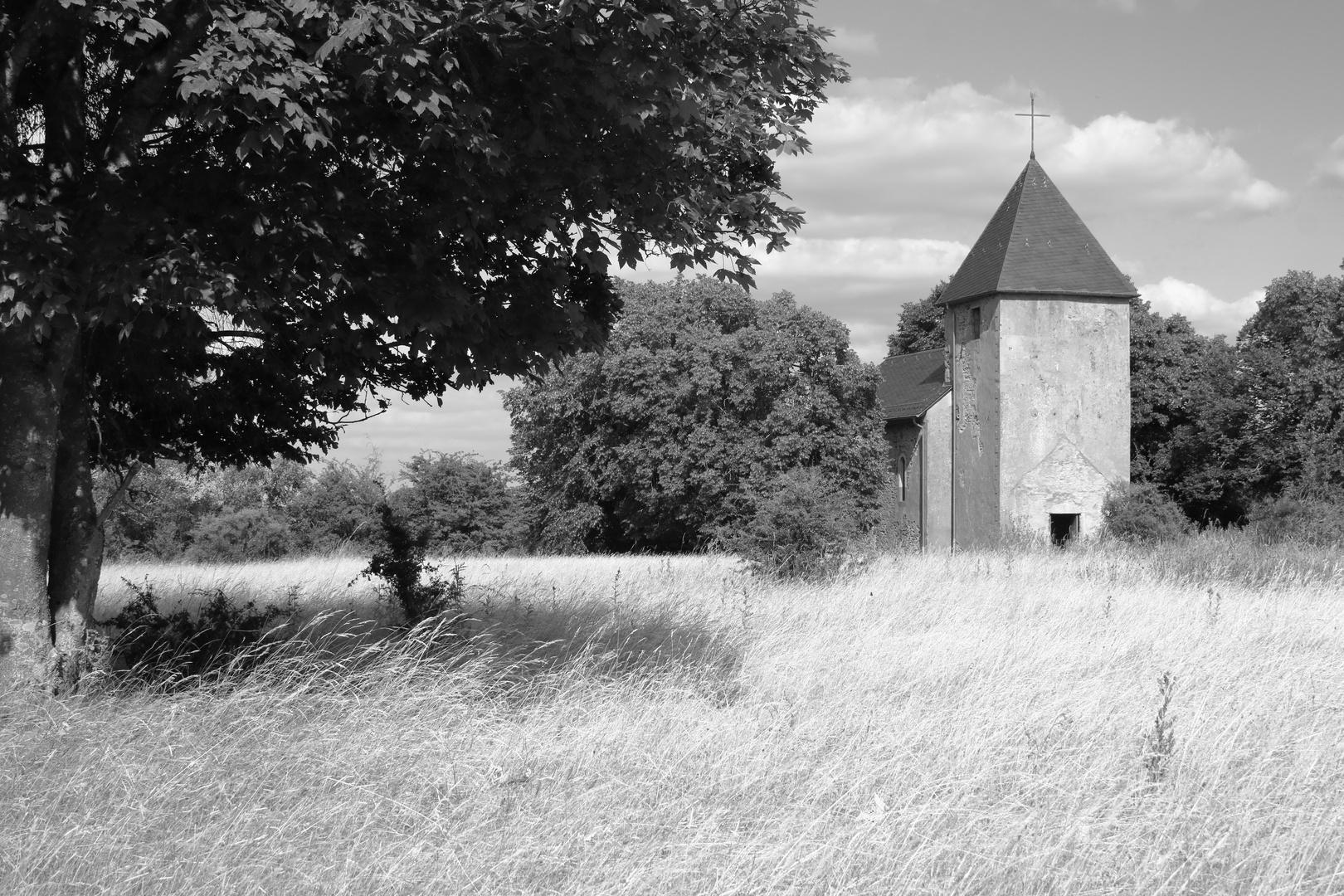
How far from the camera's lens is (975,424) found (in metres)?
40.1

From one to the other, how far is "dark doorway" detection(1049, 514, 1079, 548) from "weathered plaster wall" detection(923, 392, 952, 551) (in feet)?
15.5

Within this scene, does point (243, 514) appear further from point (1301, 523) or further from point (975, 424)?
point (1301, 523)

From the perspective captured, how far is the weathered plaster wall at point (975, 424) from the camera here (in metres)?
38.6

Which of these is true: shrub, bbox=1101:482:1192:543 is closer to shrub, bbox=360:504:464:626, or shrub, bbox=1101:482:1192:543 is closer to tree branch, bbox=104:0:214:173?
shrub, bbox=360:504:464:626

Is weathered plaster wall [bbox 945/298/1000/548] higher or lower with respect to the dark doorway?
higher

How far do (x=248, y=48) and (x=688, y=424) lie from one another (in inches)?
1335

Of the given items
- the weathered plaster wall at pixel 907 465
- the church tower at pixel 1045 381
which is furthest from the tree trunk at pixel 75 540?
the weathered plaster wall at pixel 907 465

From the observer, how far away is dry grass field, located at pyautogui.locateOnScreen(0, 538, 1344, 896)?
14.4ft

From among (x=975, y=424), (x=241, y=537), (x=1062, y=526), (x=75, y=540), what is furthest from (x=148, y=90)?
(x=1062, y=526)

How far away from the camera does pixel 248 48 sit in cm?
527

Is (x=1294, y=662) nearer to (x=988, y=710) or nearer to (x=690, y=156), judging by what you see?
(x=988, y=710)

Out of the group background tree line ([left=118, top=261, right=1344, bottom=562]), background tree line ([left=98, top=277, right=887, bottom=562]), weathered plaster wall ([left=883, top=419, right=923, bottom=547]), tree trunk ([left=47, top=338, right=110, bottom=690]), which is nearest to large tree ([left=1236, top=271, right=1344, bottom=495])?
background tree line ([left=118, top=261, right=1344, bottom=562])

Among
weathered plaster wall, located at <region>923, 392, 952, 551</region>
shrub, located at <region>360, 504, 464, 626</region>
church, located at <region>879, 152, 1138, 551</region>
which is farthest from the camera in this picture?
weathered plaster wall, located at <region>923, 392, 952, 551</region>

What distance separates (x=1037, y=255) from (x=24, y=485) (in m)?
37.1
